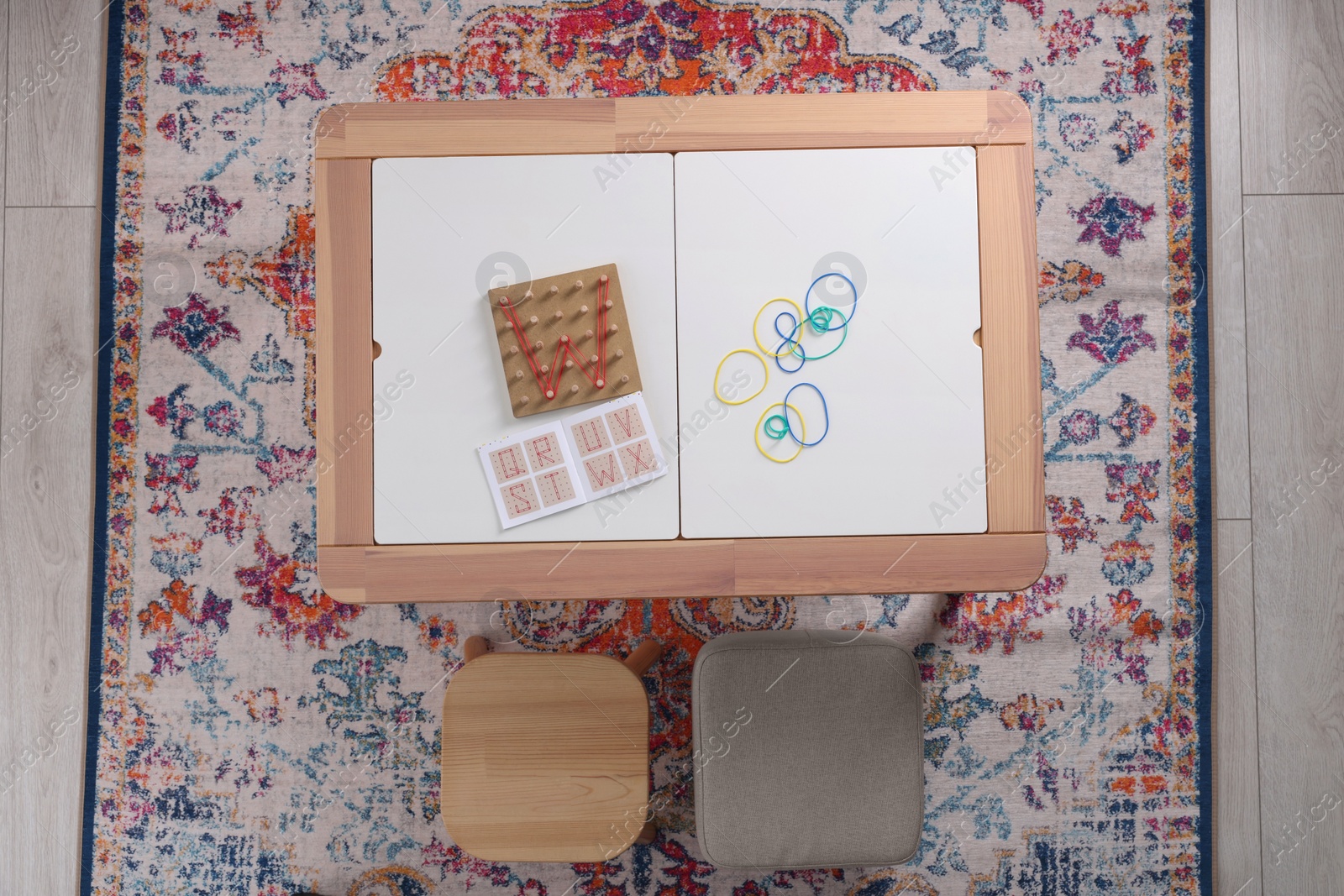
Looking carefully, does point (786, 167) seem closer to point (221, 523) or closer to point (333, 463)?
point (333, 463)

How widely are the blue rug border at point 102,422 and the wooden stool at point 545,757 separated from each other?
3.24 ft

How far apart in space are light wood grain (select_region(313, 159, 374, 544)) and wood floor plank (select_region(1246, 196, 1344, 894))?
1.92 meters

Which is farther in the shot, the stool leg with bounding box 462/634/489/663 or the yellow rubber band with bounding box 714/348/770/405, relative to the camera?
the stool leg with bounding box 462/634/489/663

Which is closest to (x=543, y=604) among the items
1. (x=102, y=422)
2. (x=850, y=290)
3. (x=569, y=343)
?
(x=569, y=343)

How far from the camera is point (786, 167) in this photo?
1324mm

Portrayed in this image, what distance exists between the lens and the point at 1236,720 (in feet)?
5.87

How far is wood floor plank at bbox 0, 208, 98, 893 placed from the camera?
1.80m

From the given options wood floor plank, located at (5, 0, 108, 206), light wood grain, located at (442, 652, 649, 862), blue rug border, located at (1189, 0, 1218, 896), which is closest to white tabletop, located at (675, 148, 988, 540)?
light wood grain, located at (442, 652, 649, 862)

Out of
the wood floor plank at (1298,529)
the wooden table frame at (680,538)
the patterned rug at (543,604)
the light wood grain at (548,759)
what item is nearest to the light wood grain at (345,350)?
the wooden table frame at (680,538)

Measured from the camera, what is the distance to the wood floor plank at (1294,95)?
1.86 metres

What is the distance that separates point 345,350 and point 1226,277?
1922 mm

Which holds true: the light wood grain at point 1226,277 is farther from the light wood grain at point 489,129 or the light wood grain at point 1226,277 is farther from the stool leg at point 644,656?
the light wood grain at point 489,129

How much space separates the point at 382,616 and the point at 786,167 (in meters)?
1.31

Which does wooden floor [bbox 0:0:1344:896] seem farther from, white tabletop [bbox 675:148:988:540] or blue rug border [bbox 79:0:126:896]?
white tabletop [bbox 675:148:988:540]
